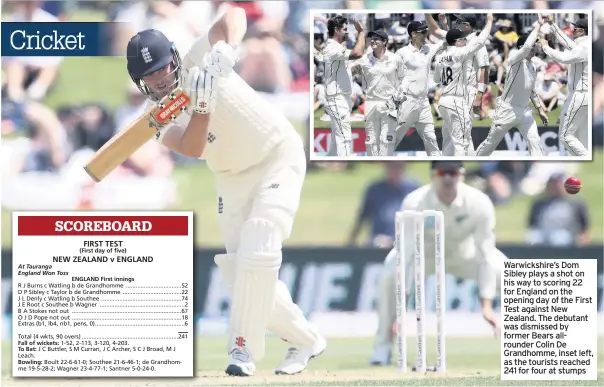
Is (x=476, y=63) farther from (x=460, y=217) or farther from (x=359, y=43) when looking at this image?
(x=460, y=217)

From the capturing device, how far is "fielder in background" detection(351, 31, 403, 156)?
914 centimetres

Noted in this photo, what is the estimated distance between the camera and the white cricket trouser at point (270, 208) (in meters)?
8.84

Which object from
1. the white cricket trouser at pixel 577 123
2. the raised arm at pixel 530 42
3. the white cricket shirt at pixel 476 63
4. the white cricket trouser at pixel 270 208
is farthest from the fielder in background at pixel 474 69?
the white cricket trouser at pixel 270 208

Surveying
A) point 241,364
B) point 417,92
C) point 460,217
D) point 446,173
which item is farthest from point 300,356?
point 417,92

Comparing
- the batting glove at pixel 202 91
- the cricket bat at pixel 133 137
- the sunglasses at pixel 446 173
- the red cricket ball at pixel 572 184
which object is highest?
the batting glove at pixel 202 91

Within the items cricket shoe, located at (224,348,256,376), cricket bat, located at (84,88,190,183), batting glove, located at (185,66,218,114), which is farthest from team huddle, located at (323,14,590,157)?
cricket shoe, located at (224,348,256,376)

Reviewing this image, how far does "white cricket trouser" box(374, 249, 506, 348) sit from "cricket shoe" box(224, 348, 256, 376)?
2.58 feet

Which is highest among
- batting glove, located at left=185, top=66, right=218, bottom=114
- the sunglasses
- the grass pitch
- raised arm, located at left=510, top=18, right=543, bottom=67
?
raised arm, located at left=510, top=18, right=543, bottom=67

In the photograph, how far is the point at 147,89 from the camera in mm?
8852

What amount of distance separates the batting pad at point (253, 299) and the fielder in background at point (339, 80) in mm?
832

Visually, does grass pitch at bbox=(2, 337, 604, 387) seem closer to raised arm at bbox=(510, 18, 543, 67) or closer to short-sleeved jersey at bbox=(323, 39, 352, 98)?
short-sleeved jersey at bbox=(323, 39, 352, 98)

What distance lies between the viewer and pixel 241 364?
897cm

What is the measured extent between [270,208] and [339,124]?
72cm

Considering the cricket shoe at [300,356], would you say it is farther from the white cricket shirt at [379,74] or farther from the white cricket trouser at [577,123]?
the white cricket trouser at [577,123]
